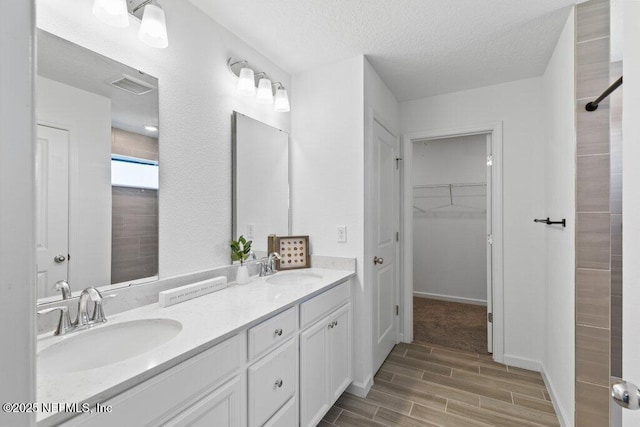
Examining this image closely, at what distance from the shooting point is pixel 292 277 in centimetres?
213

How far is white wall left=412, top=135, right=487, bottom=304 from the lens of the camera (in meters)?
4.16

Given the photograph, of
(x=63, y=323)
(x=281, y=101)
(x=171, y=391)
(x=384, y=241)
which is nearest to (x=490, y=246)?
(x=384, y=241)

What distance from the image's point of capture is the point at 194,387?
972 millimetres

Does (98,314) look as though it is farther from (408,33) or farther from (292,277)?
(408,33)

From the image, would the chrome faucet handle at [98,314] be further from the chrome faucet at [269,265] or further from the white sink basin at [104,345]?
the chrome faucet at [269,265]

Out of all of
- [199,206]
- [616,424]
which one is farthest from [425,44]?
[616,424]

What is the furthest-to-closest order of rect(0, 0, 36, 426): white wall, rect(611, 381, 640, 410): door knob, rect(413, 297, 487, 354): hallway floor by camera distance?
1. rect(413, 297, 487, 354): hallway floor
2. rect(611, 381, 640, 410): door knob
3. rect(0, 0, 36, 426): white wall

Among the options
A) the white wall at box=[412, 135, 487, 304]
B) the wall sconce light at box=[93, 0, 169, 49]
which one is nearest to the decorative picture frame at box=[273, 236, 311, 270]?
the wall sconce light at box=[93, 0, 169, 49]

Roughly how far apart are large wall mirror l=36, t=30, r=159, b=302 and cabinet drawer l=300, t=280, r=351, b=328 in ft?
2.54

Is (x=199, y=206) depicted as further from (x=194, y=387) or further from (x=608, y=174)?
(x=608, y=174)

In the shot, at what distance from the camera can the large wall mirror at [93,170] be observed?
1.11 m

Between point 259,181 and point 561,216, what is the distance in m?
1.98

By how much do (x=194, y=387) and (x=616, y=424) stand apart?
113 centimetres

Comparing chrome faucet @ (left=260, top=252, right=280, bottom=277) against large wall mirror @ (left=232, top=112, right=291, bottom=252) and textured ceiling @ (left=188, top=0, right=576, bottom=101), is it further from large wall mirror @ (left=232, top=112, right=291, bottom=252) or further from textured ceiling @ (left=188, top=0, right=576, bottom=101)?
textured ceiling @ (left=188, top=0, right=576, bottom=101)
